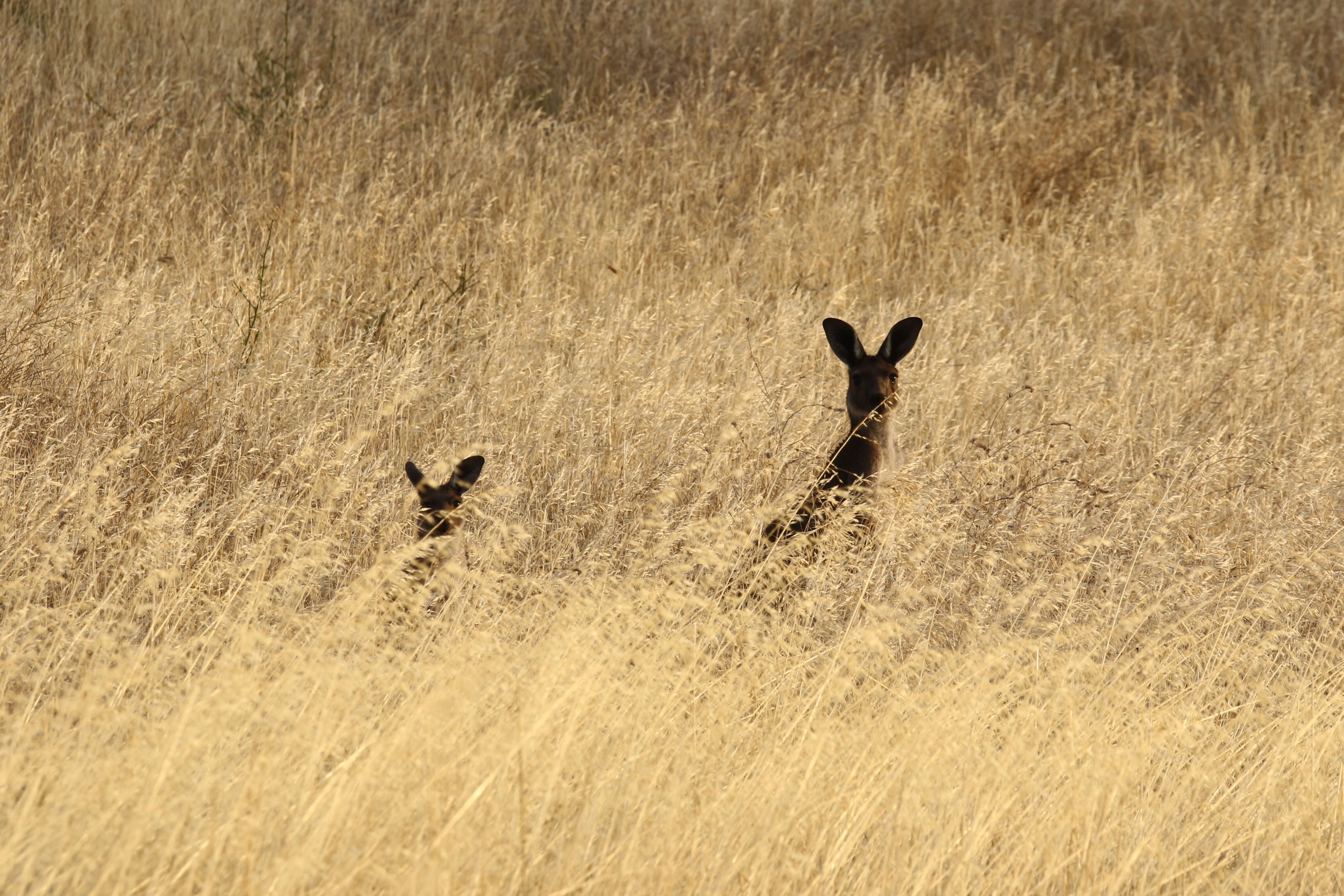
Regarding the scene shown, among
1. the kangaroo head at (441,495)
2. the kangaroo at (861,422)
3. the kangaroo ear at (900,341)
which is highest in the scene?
the kangaroo ear at (900,341)

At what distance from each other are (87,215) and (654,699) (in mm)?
5784

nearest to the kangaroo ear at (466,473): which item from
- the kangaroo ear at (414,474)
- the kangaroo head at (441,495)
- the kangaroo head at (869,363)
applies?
the kangaroo head at (441,495)

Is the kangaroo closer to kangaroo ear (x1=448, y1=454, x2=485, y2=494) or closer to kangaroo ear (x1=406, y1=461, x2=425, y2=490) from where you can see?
kangaroo ear (x1=448, y1=454, x2=485, y2=494)

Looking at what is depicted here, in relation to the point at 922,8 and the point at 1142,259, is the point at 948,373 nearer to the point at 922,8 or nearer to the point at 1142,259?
the point at 1142,259

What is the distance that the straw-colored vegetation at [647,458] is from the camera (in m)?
2.91

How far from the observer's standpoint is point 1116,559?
4.89 meters

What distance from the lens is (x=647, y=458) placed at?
18.1 ft

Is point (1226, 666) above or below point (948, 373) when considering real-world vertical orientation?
below

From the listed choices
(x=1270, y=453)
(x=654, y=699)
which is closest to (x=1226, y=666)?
(x=654, y=699)

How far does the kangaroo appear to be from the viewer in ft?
16.5

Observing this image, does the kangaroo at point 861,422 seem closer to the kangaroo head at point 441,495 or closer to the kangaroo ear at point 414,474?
the kangaroo head at point 441,495

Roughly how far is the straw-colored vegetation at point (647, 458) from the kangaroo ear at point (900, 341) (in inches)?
16.9

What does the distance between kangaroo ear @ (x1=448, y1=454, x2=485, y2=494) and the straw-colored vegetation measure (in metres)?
0.18

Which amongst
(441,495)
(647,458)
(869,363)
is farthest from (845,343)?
(441,495)
